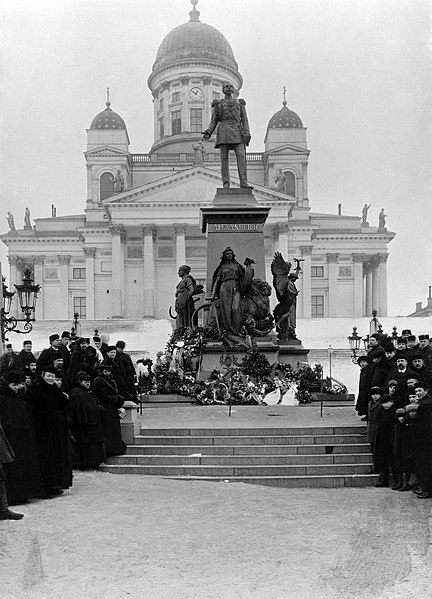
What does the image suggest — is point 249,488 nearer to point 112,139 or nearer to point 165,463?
point 165,463

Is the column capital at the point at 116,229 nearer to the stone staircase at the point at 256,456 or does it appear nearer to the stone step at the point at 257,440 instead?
the stone staircase at the point at 256,456

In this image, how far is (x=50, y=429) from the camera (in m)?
8.43

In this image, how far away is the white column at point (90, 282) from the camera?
222ft

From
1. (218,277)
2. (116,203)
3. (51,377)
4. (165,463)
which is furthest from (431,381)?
(116,203)

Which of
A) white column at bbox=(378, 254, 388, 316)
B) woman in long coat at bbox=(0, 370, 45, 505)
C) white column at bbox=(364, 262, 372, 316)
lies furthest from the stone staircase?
white column at bbox=(364, 262, 372, 316)

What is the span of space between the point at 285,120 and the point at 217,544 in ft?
219

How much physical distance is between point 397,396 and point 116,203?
54.4 meters

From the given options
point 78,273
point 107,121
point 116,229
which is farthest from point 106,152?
point 78,273

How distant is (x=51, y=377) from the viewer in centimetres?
839

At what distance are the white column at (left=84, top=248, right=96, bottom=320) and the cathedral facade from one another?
0.08 meters

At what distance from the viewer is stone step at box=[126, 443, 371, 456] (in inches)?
394

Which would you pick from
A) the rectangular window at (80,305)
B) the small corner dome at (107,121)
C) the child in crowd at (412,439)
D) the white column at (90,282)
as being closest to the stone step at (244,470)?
the child in crowd at (412,439)

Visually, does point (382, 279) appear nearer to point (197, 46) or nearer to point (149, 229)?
point (149, 229)

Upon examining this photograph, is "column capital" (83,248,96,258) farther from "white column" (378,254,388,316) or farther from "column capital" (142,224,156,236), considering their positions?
"white column" (378,254,388,316)
